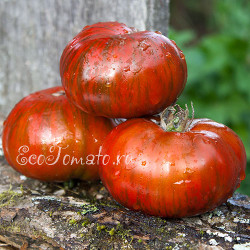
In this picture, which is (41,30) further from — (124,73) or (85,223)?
(85,223)

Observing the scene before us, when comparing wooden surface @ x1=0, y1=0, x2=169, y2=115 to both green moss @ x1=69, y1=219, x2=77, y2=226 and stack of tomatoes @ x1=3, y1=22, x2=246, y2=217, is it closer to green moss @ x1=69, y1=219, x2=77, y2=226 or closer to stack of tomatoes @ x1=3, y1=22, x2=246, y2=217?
stack of tomatoes @ x1=3, y1=22, x2=246, y2=217

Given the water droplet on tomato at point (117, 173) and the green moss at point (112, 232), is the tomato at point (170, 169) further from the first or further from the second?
the green moss at point (112, 232)

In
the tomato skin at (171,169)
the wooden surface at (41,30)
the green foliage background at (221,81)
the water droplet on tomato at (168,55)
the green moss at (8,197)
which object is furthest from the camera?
the green foliage background at (221,81)

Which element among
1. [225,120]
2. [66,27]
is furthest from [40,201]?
[225,120]

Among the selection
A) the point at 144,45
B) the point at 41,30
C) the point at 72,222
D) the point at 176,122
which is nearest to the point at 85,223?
the point at 72,222

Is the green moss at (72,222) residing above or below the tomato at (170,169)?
below

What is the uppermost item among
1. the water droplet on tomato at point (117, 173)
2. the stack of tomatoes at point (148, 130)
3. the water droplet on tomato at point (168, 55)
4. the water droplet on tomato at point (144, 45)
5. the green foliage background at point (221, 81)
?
the water droplet on tomato at point (144, 45)

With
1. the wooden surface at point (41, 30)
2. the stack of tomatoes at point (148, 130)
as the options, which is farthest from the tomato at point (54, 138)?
the wooden surface at point (41, 30)

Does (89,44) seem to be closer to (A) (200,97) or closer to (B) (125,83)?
(B) (125,83)
